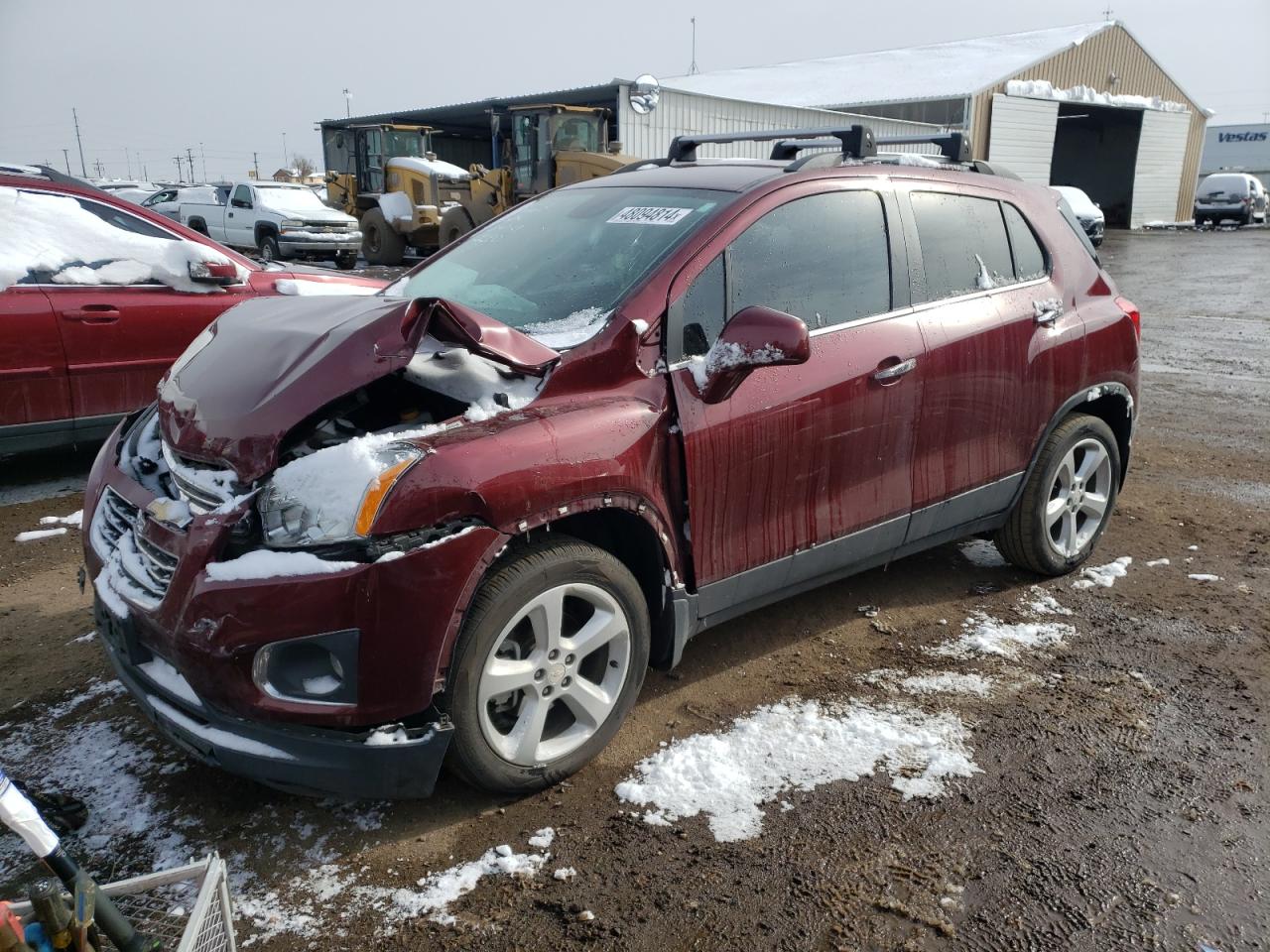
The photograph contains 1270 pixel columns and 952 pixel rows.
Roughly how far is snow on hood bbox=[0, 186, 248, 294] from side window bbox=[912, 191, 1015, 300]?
13.9 ft

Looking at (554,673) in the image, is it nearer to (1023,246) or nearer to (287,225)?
(1023,246)

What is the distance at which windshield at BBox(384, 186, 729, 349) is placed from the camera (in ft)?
9.93

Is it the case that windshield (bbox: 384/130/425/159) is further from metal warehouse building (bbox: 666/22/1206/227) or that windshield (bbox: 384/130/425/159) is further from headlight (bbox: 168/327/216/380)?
headlight (bbox: 168/327/216/380)

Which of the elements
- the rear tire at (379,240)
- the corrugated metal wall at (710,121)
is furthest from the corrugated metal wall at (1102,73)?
the rear tire at (379,240)

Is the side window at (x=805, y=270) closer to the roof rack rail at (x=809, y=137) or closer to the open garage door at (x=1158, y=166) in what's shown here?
the roof rack rail at (x=809, y=137)

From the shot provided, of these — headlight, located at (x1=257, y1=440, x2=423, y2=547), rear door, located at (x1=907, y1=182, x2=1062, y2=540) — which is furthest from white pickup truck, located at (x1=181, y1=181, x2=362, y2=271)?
headlight, located at (x1=257, y1=440, x2=423, y2=547)

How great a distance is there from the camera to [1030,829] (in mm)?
2646

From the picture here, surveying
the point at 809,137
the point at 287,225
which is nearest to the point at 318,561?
the point at 809,137

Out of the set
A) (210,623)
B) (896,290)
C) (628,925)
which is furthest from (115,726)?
(896,290)

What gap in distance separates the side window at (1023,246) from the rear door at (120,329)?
4497 millimetres

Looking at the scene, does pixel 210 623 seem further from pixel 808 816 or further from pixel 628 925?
pixel 808 816

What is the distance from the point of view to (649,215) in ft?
10.9

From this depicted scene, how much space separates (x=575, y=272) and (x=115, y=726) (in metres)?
2.11

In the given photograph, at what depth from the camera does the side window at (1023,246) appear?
400cm
